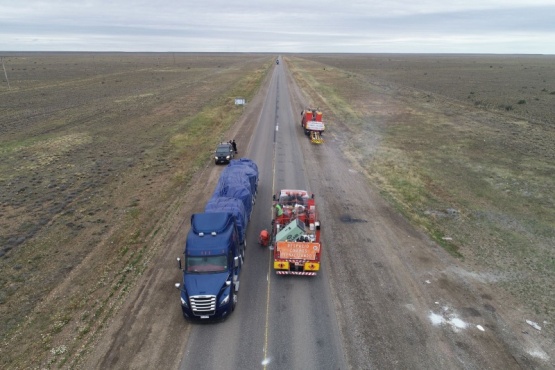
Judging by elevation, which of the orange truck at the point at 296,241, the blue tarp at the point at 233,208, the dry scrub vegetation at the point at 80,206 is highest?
the blue tarp at the point at 233,208

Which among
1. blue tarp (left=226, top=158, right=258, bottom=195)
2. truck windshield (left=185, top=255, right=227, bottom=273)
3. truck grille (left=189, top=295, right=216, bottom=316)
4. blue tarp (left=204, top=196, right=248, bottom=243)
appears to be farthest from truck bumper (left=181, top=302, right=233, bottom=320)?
blue tarp (left=226, top=158, right=258, bottom=195)

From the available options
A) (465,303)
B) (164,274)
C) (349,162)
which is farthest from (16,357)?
(349,162)

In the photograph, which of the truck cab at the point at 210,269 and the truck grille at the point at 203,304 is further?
the truck cab at the point at 210,269

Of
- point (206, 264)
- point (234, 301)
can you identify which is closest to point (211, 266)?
point (206, 264)

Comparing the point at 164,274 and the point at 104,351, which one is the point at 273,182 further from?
the point at 104,351

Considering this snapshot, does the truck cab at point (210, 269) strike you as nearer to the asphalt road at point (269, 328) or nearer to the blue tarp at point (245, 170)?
the asphalt road at point (269, 328)

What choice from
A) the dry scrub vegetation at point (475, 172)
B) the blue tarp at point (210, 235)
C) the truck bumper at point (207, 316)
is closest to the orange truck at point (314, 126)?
the dry scrub vegetation at point (475, 172)

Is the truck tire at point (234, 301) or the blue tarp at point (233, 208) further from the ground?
the blue tarp at point (233, 208)
